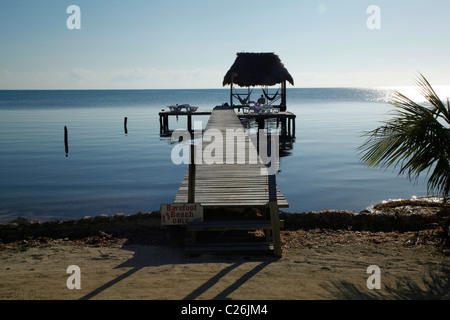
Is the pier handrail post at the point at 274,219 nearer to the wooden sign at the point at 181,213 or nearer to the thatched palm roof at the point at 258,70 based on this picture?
the wooden sign at the point at 181,213

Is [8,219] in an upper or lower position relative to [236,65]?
lower

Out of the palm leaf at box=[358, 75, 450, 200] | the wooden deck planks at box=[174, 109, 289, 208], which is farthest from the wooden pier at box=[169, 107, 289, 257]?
the palm leaf at box=[358, 75, 450, 200]

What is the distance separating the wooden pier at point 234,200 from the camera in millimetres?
6316

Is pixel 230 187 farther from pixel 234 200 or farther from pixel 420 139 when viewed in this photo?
pixel 420 139

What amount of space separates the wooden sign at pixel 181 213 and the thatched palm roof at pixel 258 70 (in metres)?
27.0

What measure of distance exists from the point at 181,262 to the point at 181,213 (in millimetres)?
874

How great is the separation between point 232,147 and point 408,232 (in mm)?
6307

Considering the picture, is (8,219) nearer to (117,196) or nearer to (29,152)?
(117,196)

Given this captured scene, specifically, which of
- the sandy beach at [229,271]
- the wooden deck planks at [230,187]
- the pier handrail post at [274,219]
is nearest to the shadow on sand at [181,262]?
the sandy beach at [229,271]

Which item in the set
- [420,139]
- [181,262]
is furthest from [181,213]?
[420,139]

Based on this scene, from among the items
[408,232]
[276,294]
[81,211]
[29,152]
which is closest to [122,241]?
[276,294]

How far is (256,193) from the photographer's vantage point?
303 inches

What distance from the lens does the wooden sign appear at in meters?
6.52

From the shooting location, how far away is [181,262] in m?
6.04
